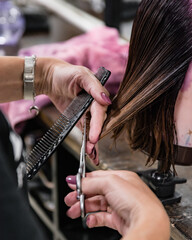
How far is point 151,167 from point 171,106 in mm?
276

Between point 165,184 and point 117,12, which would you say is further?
point 117,12

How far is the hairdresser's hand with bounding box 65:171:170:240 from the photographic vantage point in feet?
2.28

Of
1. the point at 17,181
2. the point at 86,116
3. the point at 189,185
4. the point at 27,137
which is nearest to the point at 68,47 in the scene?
the point at 27,137

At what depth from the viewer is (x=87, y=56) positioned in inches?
67.7

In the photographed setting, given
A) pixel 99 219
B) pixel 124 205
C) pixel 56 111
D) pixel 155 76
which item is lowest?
pixel 56 111

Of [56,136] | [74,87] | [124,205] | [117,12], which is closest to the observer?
[124,205]

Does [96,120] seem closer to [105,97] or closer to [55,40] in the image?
[105,97]

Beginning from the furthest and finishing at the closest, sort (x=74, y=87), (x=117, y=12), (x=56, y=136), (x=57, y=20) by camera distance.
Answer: (x=57, y=20), (x=117, y=12), (x=74, y=87), (x=56, y=136)

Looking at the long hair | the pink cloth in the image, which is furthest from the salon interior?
the long hair

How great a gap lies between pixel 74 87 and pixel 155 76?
0.28m

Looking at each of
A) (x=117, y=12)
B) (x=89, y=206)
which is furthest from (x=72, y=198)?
(x=117, y=12)

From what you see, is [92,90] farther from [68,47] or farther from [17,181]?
[68,47]

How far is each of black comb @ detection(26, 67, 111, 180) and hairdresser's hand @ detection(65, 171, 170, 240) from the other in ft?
0.37

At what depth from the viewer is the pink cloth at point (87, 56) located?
1591mm
